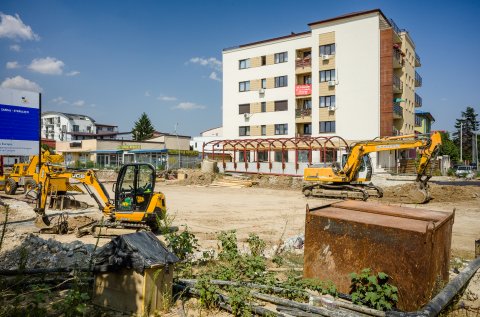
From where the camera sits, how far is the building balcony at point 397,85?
126ft

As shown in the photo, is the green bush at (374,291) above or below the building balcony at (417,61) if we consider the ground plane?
below

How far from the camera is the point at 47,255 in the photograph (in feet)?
22.7

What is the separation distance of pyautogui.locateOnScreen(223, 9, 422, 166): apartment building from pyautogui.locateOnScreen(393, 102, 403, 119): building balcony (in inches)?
4.7

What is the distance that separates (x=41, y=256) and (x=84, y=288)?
2392mm

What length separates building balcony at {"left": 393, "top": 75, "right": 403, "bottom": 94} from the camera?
38.4 metres

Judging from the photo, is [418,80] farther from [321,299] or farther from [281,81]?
[321,299]

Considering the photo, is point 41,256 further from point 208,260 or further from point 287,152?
point 287,152

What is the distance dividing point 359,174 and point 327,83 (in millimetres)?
21410

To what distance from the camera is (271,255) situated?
7812 mm

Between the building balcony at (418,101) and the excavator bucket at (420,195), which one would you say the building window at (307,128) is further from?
the excavator bucket at (420,195)

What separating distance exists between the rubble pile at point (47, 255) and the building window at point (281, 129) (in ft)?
119

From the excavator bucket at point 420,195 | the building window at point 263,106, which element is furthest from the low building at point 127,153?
the excavator bucket at point 420,195

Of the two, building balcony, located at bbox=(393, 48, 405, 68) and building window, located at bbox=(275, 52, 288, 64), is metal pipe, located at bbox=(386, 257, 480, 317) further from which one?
building window, located at bbox=(275, 52, 288, 64)

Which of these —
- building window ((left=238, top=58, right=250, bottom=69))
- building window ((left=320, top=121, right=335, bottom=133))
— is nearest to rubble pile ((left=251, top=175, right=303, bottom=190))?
building window ((left=320, top=121, right=335, bottom=133))
